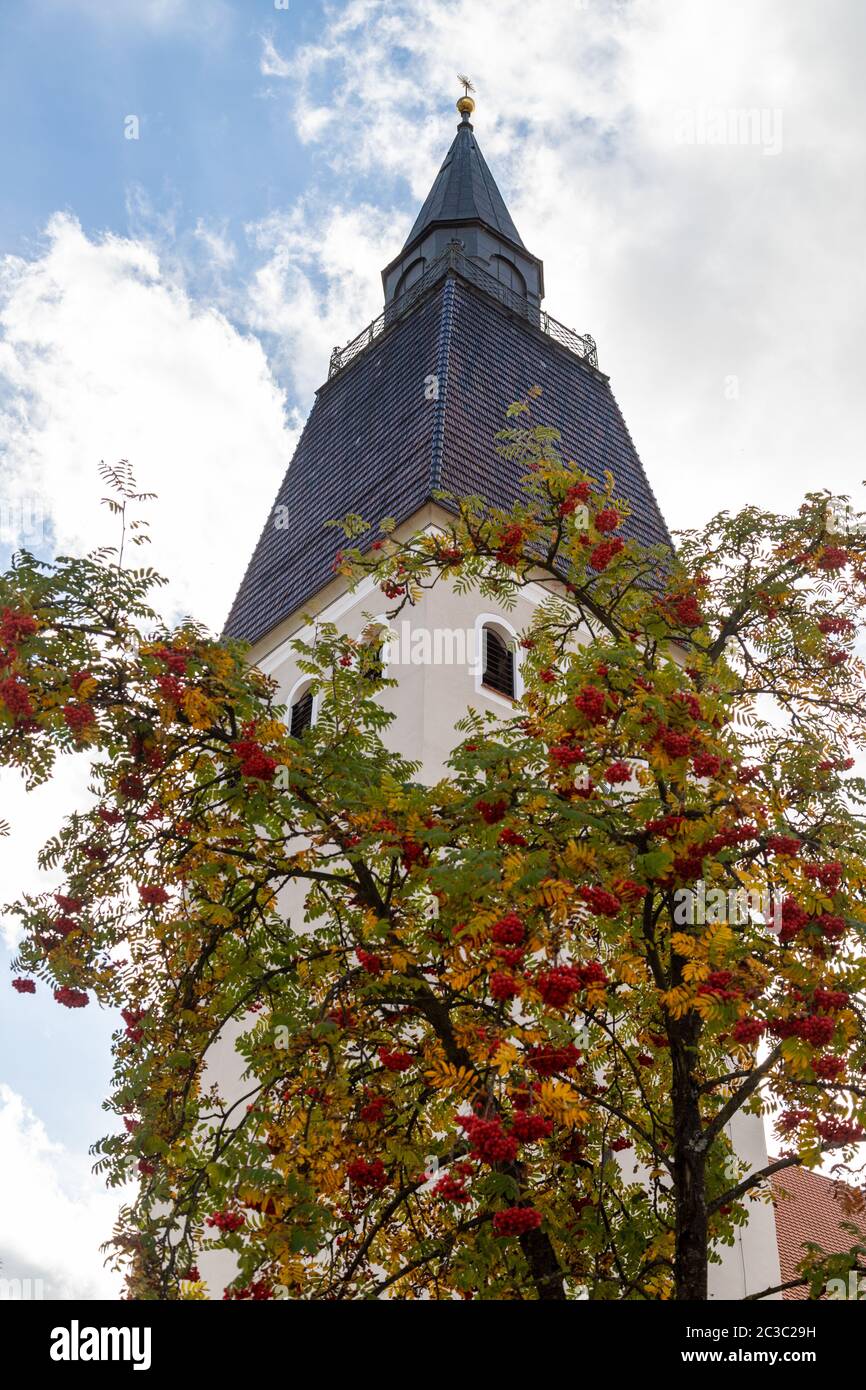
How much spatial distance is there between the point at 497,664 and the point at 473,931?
9803 mm

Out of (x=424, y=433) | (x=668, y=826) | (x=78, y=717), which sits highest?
(x=424, y=433)

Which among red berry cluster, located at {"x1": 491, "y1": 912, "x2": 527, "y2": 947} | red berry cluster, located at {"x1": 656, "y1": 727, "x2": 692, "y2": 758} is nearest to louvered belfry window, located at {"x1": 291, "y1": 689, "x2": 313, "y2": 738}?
red berry cluster, located at {"x1": 656, "y1": 727, "x2": 692, "y2": 758}

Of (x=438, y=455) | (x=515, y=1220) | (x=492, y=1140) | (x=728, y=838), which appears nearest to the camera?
(x=492, y=1140)

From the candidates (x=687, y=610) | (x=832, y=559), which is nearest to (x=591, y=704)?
(x=687, y=610)

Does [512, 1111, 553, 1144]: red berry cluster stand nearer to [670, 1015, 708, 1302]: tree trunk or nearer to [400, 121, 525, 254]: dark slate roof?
[670, 1015, 708, 1302]: tree trunk

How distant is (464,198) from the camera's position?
24688 mm

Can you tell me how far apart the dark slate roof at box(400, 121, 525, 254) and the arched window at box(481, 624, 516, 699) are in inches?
457

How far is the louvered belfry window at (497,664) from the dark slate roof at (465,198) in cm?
1163

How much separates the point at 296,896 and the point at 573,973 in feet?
30.9

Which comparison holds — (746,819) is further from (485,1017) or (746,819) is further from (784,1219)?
(784,1219)

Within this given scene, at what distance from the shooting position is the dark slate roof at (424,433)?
53.7 feet

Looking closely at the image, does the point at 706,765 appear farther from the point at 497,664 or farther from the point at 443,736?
the point at 497,664

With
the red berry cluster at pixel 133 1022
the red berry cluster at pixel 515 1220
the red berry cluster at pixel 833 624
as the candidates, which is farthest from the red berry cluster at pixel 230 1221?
the red berry cluster at pixel 833 624
